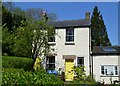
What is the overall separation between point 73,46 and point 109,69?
12.7 ft

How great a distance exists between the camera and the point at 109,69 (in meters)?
30.7

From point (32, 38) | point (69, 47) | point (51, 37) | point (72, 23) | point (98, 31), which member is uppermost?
point (98, 31)

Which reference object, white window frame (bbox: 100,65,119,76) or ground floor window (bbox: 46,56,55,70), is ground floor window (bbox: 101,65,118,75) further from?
ground floor window (bbox: 46,56,55,70)

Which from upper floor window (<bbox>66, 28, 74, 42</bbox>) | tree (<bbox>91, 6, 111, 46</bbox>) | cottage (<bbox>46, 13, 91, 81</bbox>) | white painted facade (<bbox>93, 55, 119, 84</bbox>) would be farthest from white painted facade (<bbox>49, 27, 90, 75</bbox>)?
tree (<bbox>91, 6, 111, 46</bbox>)

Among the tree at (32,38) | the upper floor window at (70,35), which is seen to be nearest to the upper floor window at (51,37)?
the tree at (32,38)

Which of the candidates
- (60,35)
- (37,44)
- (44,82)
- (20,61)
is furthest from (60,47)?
(44,82)

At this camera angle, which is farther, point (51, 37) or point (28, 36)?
point (51, 37)

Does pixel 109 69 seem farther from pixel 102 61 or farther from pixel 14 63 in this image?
pixel 14 63

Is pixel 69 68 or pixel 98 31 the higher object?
pixel 98 31

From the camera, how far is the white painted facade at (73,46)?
100ft

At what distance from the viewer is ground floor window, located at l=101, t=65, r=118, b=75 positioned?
30450 mm

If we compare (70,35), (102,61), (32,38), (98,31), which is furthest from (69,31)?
(98,31)

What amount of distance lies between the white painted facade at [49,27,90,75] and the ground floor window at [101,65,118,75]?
5.13ft

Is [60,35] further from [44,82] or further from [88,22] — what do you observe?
[44,82]
